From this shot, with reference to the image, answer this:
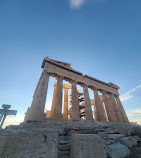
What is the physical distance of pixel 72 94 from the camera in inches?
540

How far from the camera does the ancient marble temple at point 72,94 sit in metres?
10.3

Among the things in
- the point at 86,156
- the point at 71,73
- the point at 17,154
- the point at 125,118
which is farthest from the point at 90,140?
the point at 125,118

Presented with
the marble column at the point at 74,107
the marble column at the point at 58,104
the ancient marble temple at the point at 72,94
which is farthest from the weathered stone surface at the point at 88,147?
the marble column at the point at 74,107

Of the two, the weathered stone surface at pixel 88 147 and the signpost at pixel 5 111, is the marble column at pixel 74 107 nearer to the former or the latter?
the weathered stone surface at pixel 88 147

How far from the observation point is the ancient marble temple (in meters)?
10.3

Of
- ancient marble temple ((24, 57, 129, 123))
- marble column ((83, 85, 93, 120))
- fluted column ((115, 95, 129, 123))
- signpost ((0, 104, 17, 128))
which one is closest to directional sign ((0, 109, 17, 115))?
signpost ((0, 104, 17, 128))

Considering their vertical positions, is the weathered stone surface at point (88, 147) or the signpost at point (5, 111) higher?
the signpost at point (5, 111)

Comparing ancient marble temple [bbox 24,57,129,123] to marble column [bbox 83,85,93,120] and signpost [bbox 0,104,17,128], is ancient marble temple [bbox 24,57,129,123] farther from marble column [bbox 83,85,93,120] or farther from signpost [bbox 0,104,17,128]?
signpost [bbox 0,104,17,128]

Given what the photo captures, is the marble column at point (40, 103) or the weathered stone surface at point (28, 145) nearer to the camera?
the weathered stone surface at point (28, 145)

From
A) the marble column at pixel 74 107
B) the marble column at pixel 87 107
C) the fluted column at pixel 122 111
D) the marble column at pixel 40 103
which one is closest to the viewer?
the marble column at pixel 40 103

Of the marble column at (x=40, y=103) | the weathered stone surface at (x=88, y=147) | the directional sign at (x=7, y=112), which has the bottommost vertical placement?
the weathered stone surface at (x=88, y=147)

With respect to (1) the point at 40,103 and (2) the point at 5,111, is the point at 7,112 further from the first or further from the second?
(1) the point at 40,103

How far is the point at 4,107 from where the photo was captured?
20.9 metres

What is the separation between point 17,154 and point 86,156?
1610 millimetres
